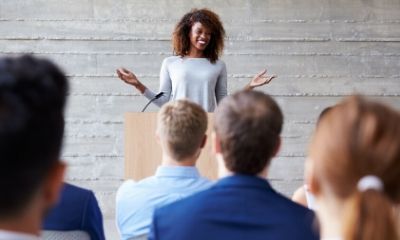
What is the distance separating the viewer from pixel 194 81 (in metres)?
3.56

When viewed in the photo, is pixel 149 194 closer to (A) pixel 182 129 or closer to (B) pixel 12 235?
(A) pixel 182 129

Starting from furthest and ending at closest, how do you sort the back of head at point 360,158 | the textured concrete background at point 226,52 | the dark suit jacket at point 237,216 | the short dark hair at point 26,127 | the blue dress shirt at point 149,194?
the textured concrete background at point 226,52
the blue dress shirt at point 149,194
the dark suit jacket at point 237,216
the back of head at point 360,158
the short dark hair at point 26,127

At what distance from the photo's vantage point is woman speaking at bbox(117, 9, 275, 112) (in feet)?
11.7

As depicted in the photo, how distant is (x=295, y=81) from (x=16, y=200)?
4.76m

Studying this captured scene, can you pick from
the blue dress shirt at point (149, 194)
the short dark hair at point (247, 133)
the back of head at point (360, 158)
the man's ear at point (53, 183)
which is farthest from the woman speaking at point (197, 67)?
the man's ear at point (53, 183)

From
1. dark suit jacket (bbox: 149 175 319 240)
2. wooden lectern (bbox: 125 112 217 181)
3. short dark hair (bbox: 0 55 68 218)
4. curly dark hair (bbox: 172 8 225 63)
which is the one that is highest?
short dark hair (bbox: 0 55 68 218)

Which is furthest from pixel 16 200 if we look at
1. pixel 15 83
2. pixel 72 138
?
pixel 72 138

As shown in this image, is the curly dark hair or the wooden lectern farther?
the curly dark hair

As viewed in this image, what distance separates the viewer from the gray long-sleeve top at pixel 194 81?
3.55 meters

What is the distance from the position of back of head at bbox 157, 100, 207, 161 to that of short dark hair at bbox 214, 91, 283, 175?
0.41 m

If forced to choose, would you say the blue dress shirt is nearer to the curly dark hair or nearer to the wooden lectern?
the wooden lectern

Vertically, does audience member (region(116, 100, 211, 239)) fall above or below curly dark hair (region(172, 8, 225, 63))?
below

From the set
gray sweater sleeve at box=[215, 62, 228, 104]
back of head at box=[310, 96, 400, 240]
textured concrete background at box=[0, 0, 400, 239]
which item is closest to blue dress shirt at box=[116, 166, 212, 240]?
back of head at box=[310, 96, 400, 240]

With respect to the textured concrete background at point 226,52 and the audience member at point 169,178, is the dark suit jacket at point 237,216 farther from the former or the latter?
the textured concrete background at point 226,52
